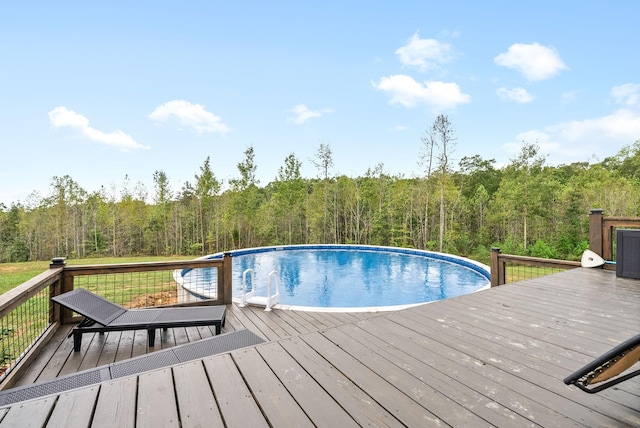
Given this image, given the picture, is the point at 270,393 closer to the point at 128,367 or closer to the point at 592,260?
the point at 128,367

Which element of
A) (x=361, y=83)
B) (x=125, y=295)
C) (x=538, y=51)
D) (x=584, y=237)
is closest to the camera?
(x=125, y=295)

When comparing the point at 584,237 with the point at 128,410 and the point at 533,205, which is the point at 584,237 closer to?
the point at 533,205

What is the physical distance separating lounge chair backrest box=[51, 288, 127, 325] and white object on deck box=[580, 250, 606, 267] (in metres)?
5.71

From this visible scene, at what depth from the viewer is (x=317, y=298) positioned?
25.6 ft

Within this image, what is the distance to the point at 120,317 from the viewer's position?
3.30 m

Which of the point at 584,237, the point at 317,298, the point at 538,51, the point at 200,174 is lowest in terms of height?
the point at 317,298

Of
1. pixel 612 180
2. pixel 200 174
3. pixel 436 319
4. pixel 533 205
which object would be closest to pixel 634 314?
pixel 436 319

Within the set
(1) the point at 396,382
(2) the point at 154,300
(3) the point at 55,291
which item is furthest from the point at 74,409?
(2) the point at 154,300

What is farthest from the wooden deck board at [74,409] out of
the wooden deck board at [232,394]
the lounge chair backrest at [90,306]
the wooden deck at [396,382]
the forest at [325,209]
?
the forest at [325,209]

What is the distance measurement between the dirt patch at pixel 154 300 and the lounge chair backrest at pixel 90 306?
8.29 feet

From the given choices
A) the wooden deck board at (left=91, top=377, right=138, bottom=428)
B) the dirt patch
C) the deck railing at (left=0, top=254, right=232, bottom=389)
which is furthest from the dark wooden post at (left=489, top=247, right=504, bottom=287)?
the dirt patch

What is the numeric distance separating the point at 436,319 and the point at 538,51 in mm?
12114

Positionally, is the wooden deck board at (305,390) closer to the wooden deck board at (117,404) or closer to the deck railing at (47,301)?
the wooden deck board at (117,404)

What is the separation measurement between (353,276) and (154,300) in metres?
5.61
